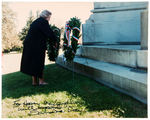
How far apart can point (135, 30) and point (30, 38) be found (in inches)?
146

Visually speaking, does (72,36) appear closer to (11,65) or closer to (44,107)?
(44,107)

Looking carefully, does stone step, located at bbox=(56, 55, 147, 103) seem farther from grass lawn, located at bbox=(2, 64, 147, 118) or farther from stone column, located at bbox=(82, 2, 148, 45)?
stone column, located at bbox=(82, 2, 148, 45)

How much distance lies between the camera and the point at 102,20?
6.11 m

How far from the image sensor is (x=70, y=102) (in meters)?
3.23

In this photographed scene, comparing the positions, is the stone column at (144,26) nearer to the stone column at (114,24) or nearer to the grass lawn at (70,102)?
the grass lawn at (70,102)

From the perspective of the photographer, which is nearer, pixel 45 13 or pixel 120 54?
pixel 45 13

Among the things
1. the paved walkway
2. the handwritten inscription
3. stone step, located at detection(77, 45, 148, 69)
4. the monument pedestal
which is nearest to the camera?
the handwritten inscription

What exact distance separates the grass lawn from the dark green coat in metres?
0.56

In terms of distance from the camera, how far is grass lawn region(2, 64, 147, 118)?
2.77m

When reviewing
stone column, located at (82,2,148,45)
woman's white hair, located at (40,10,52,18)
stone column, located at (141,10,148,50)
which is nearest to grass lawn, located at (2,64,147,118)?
stone column, located at (141,10,148,50)

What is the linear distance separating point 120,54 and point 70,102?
7.02 ft

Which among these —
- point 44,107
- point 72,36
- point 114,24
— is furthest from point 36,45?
point 114,24

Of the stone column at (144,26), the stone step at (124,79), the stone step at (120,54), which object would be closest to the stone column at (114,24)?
the stone step at (120,54)

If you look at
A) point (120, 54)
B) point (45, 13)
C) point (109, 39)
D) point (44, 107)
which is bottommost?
point (44, 107)
